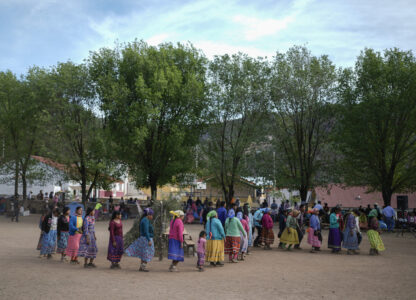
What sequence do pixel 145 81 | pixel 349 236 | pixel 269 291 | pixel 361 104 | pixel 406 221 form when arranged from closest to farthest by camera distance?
1. pixel 269 291
2. pixel 349 236
3. pixel 406 221
4. pixel 361 104
5. pixel 145 81

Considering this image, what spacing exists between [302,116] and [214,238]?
68.5ft

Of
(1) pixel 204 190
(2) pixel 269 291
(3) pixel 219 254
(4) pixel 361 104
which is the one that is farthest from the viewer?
(1) pixel 204 190

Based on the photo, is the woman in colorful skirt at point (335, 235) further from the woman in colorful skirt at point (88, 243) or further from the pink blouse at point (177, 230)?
the woman in colorful skirt at point (88, 243)

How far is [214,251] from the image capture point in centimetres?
1255

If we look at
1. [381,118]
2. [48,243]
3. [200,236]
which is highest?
[381,118]

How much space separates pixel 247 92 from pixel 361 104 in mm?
7880

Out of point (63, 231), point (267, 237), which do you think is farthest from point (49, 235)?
point (267, 237)

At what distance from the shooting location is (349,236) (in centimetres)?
1600

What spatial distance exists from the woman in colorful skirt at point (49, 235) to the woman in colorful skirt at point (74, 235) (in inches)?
41.6

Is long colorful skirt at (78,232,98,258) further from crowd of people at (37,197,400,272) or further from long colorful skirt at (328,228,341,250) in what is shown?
long colorful skirt at (328,228,341,250)

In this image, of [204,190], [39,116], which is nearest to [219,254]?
[39,116]

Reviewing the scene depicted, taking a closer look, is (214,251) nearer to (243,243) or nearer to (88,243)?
(243,243)

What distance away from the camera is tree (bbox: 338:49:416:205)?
27.8 metres

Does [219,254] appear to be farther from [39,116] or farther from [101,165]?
[39,116]
